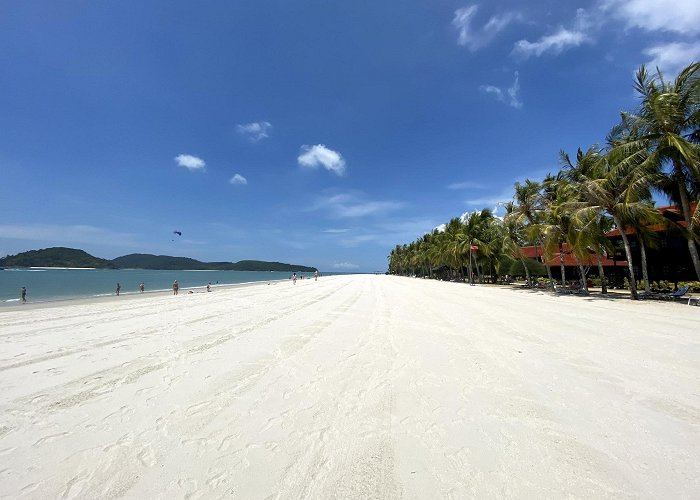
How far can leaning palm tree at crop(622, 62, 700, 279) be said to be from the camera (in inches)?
568

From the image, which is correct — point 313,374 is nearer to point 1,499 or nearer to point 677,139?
point 1,499

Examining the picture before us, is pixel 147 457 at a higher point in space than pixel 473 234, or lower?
lower

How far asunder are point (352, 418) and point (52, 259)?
733 feet

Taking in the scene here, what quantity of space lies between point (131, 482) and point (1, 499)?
917 mm

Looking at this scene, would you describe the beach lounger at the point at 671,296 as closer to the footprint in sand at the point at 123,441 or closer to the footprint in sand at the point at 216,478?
the footprint in sand at the point at 216,478

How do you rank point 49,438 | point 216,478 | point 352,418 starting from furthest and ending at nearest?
point 352,418 → point 49,438 → point 216,478

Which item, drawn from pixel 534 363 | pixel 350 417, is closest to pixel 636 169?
pixel 534 363

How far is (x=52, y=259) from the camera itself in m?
165

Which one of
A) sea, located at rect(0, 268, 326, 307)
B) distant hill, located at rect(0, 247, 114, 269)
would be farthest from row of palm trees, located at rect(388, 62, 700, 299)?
distant hill, located at rect(0, 247, 114, 269)

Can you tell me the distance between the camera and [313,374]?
17.3 feet

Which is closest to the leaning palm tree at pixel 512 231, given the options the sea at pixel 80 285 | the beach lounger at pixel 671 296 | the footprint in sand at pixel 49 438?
the beach lounger at pixel 671 296

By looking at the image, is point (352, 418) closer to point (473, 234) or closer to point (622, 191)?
point (622, 191)

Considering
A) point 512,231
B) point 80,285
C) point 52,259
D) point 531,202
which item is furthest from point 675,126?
point 52,259

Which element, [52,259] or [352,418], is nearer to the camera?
[352,418]
